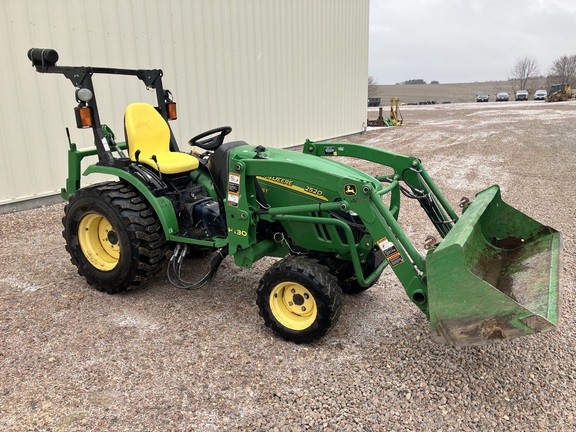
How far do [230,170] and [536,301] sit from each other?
79.2 inches

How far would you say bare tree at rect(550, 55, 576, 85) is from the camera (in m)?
64.6

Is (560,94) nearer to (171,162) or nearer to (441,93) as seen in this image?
(441,93)

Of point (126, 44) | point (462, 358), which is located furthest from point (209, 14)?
point (462, 358)

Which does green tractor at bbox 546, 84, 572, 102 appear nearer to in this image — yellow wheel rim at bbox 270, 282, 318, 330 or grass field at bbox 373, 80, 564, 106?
grass field at bbox 373, 80, 564, 106

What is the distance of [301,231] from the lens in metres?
3.22

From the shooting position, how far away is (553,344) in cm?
298

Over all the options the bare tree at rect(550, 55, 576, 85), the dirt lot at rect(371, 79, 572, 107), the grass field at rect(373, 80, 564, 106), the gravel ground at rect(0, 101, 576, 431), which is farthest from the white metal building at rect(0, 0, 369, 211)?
the bare tree at rect(550, 55, 576, 85)

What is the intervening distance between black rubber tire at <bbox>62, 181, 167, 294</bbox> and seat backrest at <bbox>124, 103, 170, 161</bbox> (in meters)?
0.35

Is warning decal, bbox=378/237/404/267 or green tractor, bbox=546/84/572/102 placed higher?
green tractor, bbox=546/84/572/102

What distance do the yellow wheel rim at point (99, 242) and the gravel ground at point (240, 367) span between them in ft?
0.92

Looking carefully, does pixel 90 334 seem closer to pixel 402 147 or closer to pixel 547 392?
pixel 547 392

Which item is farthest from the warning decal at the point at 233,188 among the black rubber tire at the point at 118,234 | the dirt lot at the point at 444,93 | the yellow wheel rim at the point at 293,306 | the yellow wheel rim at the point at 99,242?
the dirt lot at the point at 444,93

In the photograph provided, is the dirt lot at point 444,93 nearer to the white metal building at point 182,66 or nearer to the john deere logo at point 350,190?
the white metal building at point 182,66

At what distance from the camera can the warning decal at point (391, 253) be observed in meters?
2.70
